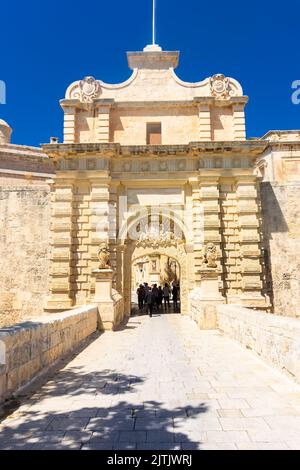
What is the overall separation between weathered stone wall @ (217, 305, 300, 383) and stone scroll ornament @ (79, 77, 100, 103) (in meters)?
10.9

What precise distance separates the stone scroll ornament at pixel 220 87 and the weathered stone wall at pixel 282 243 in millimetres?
4262

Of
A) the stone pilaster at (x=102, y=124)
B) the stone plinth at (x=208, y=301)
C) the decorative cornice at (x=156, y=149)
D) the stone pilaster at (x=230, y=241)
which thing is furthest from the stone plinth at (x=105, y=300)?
the stone pilaster at (x=102, y=124)

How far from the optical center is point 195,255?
13.3 meters

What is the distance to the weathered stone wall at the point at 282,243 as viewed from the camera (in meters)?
14.2

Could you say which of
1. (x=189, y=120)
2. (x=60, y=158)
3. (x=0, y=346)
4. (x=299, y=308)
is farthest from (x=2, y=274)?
(x=299, y=308)

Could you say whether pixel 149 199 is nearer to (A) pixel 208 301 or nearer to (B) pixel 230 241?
(B) pixel 230 241

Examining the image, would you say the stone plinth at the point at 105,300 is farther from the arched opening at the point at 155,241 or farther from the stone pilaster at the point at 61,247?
the arched opening at the point at 155,241

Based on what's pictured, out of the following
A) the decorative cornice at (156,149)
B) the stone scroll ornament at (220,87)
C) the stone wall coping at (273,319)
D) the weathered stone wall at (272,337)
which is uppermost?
the stone scroll ornament at (220,87)

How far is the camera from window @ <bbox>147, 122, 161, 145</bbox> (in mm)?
14633

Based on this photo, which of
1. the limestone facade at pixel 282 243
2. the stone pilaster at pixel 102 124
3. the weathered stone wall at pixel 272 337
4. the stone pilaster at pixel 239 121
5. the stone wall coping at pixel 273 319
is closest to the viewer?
the weathered stone wall at pixel 272 337

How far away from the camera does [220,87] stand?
14.3 m

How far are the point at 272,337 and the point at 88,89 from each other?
12873mm

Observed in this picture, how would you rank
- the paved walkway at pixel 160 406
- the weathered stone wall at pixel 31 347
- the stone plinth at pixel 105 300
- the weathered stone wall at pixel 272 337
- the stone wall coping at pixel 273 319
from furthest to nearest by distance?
the stone plinth at pixel 105 300, the stone wall coping at pixel 273 319, the weathered stone wall at pixel 272 337, the weathered stone wall at pixel 31 347, the paved walkway at pixel 160 406

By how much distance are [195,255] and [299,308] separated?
521 centimetres
